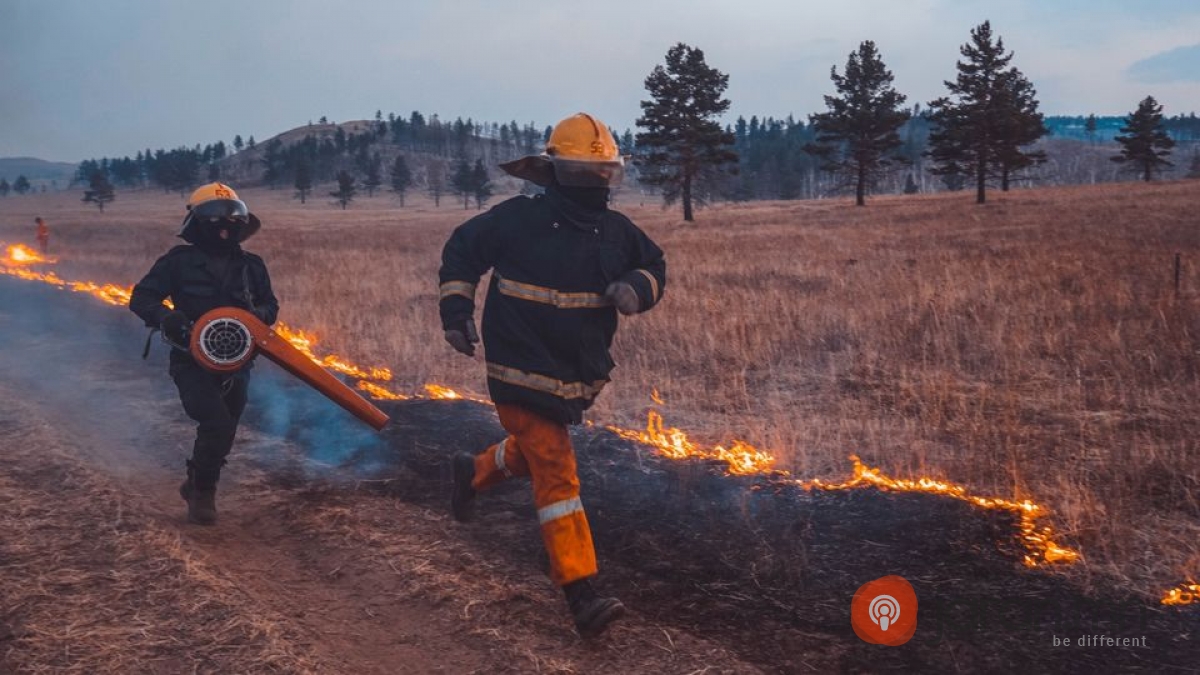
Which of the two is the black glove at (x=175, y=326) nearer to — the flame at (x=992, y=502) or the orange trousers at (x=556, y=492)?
the orange trousers at (x=556, y=492)

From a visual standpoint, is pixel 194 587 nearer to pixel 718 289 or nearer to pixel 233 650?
pixel 233 650

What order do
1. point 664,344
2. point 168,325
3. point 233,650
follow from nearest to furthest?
point 233,650, point 168,325, point 664,344

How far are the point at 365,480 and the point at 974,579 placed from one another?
398 cm

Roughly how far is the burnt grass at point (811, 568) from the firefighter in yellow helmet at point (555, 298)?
0.78m

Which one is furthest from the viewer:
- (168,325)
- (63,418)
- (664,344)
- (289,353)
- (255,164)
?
(255,164)

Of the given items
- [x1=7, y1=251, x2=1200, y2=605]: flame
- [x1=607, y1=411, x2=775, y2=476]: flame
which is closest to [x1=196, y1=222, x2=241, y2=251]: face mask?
[x1=7, y1=251, x2=1200, y2=605]: flame

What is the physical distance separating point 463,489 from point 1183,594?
365cm

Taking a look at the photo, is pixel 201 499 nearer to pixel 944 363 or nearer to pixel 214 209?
pixel 214 209

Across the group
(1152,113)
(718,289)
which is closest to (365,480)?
(718,289)

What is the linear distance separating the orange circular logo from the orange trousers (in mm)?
1241

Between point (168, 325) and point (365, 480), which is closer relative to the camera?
point (168, 325)

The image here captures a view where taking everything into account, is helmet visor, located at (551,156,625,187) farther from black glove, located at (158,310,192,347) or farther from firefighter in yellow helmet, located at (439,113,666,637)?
black glove, located at (158,310,192,347)

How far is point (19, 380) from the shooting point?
905 centimetres

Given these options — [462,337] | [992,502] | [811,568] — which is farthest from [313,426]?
[992,502]
